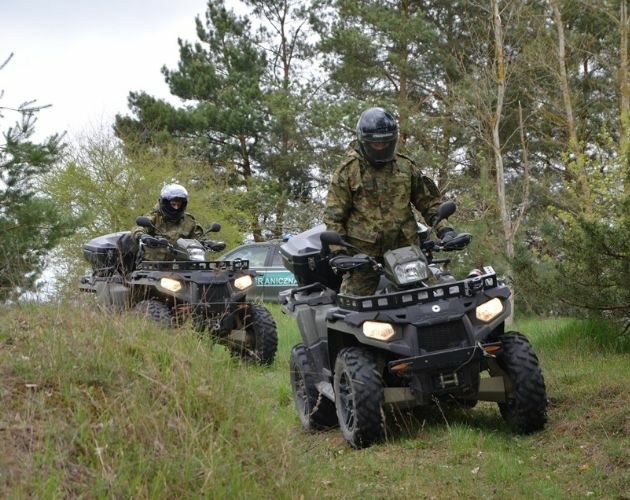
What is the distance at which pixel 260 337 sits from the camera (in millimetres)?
9805

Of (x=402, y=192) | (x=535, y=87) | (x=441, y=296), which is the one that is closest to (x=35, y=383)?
(x=441, y=296)

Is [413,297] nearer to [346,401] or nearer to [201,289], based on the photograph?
[346,401]

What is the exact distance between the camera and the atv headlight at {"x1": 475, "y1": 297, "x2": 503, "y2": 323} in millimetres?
5854

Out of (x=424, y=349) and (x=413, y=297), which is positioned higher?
(x=413, y=297)

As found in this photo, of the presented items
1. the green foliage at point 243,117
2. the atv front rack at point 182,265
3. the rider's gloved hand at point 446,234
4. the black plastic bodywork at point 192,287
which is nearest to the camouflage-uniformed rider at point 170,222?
the black plastic bodywork at point 192,287

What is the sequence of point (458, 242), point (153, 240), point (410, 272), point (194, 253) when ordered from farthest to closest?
1. point (194, 253)
2. point (153, 240)
3. point (458, 242)
4. point (410, 272)

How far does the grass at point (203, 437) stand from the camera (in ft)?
12.9

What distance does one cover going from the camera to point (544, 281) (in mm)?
8633

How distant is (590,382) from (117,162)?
17945mm

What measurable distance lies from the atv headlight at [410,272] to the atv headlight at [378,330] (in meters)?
0.45

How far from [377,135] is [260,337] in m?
4.00

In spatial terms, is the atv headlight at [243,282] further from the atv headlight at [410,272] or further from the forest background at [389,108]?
the forest background at [389,108]


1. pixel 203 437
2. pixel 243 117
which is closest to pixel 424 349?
pixel 203 437

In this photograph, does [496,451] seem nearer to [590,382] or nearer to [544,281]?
[590,382]
